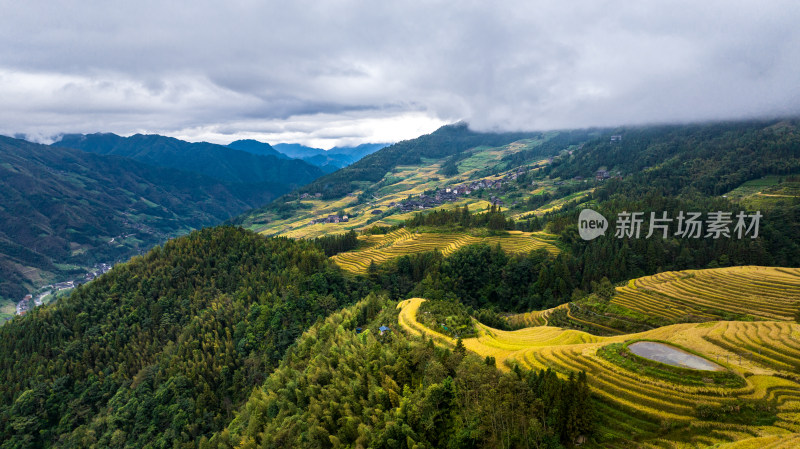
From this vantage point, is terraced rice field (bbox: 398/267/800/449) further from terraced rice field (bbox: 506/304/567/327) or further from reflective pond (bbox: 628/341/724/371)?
terraced rice field (bbox: 506/304/567/327)

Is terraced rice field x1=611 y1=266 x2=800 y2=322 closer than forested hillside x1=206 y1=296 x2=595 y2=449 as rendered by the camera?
No

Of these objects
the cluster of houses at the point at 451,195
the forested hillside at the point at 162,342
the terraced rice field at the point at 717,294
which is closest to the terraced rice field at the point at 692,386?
the terraced rice field at the point at 717,294

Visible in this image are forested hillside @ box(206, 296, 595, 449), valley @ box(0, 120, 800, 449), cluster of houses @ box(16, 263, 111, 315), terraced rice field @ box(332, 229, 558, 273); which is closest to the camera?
forested hillside @ box(206, 296, 595, 449)

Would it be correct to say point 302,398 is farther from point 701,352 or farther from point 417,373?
point 701,352

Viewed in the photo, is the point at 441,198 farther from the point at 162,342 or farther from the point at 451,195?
the point at 162,342

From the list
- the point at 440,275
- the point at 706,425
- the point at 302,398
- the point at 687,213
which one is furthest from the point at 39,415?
the point at 687,213

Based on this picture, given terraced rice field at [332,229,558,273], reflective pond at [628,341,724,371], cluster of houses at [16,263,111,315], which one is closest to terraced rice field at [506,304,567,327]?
terraced rice field at [332,229,558,273]
